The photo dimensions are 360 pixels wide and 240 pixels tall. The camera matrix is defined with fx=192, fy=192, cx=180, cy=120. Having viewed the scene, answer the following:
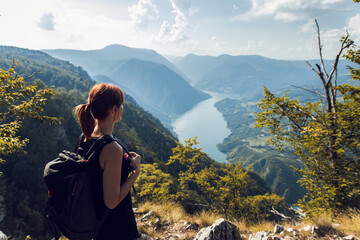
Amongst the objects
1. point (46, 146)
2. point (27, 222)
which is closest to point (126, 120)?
point (46, 146)

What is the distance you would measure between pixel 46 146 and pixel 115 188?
88.9 meters

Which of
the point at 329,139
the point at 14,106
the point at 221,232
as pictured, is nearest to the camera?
the point at 221,232

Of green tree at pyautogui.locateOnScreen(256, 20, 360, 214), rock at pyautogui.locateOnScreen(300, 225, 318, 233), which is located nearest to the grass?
rock at pyautogui.locateOnScreen(300, 225, 318, 233)

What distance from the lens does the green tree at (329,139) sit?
846 centimetres

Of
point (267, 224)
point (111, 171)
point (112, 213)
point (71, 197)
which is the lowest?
point (267, 224)

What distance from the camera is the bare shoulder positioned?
2.12 m

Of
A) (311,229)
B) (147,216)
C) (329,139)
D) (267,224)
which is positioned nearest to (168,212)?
(147,216)

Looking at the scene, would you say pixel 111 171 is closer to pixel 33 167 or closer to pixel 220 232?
pixel 220 232

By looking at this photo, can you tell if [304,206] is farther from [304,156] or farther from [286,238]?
[286,238]

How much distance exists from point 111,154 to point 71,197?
2.08ft

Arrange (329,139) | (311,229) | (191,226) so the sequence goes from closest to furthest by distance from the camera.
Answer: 1. (311,229)
2. (191,226)
3. (329,139)

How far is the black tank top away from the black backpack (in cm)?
7

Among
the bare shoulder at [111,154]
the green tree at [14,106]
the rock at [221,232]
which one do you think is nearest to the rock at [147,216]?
the rock at [221,232]

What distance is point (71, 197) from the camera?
2.10 m
